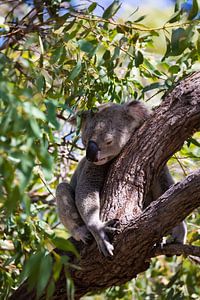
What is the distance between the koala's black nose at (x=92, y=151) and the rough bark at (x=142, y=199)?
0.20 metres

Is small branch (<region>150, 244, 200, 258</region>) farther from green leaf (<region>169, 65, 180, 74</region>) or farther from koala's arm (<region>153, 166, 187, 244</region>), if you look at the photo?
green leaf (<region>169, 65, 180, 74</region>)

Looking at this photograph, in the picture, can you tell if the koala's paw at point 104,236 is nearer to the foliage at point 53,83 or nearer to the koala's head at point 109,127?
the foliage at point 53,83

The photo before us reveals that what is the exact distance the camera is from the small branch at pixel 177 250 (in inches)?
105

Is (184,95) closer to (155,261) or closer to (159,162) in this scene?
(159,162)

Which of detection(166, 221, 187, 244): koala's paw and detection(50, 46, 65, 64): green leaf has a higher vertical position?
detection(50, 46, 65, 64): green leaf

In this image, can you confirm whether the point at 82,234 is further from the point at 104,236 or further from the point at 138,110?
the point at 138,110

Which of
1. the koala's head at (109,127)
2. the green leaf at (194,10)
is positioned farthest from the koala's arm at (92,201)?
the green leaf at (194,10)

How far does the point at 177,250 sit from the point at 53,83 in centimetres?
102

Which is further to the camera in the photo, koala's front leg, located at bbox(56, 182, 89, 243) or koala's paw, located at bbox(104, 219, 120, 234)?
koala's front leg, located at bbox(56, 182, 89, 243)

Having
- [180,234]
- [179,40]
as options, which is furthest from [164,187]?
[179,40]

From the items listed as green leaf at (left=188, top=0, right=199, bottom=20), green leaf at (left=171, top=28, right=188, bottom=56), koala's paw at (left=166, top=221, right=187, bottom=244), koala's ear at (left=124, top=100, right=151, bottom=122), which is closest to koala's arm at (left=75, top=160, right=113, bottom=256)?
koala's ear at (left=124, top=100, right=151, bottom=122)

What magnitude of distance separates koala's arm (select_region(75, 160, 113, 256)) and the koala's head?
11 centimetres

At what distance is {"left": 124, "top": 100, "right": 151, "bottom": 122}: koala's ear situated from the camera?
129 inches

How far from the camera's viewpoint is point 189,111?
9.07 feet
